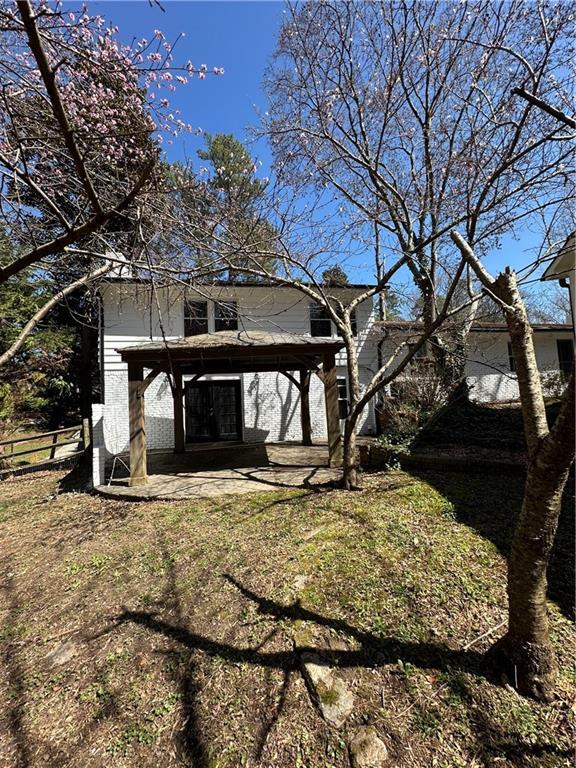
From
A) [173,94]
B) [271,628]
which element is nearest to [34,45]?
[173,94]

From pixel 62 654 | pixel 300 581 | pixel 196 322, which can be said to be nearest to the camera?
pixel 62 654

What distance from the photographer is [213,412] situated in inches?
492

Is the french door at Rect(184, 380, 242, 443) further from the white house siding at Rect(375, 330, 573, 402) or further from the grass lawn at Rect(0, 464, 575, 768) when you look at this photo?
the white house siding at Rect(375, 330, 573, 402)

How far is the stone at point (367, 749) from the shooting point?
206 centimetres

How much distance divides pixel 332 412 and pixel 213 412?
628 centimetres

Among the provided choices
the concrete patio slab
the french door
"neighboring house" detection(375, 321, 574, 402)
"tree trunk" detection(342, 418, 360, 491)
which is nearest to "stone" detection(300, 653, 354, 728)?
"tree trunk" detection(342, 418, 360, 491)

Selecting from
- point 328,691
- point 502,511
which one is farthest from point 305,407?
point 328,691

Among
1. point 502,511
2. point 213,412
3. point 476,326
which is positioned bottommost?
point 502,511

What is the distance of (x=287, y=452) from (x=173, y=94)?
8.05 meters

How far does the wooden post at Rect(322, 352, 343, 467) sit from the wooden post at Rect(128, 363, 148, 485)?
356cm

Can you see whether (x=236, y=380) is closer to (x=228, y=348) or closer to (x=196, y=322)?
(x=196, y=322)

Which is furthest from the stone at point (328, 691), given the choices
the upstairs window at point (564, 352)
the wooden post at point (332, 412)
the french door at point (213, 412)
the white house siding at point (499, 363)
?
the upstairs window at point (564, 352)

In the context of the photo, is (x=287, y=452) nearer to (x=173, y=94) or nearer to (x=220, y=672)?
(x=220, y=672)

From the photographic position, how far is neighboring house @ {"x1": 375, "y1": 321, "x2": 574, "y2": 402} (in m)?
13.1
